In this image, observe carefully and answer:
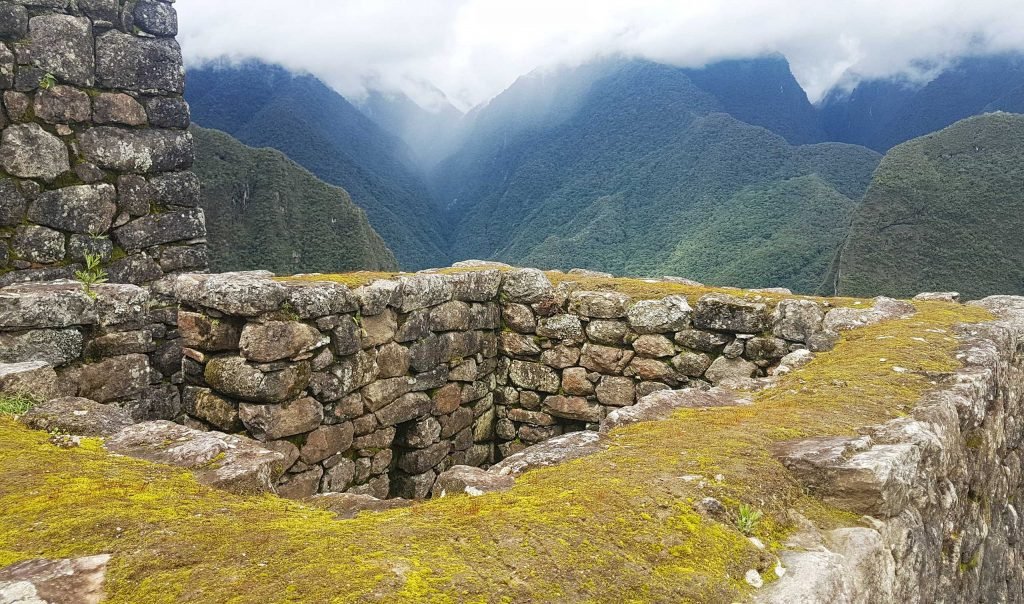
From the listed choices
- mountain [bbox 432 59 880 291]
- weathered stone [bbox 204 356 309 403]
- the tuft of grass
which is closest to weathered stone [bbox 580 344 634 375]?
weathered stone [bbox 204 356 309 403]

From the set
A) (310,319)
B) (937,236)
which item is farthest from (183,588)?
(937,236)

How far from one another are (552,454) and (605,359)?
469cm

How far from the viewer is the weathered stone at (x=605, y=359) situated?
28.5ft

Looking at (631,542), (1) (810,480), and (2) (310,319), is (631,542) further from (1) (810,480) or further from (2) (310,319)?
(2) (310,319)

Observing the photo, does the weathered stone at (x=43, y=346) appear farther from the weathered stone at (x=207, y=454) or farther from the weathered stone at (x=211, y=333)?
the weathered stone at (x=207, y=454)

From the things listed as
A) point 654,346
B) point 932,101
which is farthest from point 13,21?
point 932,101

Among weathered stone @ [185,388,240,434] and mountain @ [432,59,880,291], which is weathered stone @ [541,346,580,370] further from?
mountain @ [432,59,880,291]

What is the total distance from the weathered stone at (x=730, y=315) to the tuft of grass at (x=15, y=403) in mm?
7238

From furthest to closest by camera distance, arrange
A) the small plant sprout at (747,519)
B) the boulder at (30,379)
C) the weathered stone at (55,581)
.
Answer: the boulder at (30,379) → the small plant sprout at (747,519) → the weathered stone at (55,581)

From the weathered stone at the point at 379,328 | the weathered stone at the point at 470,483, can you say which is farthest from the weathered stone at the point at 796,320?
the weathered stone at the point at 470,483

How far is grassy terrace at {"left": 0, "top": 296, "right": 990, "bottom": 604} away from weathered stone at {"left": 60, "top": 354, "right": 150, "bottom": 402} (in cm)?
134

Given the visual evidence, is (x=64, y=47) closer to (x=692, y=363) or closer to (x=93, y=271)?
(x=93, y=271)

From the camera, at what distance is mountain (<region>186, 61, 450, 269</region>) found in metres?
92.4

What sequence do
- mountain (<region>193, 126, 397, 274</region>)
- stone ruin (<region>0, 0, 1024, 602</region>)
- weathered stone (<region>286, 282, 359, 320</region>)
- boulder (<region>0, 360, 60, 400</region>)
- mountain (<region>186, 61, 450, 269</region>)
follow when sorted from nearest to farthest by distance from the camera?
1. stone ruin (<region>0, 0, 1024, 602</region>)
2. boulder (<region>0, 360, 60, 400</region>)
3. weathered stone (<region>286, 282, 359, 320</region>)
4. mountain (<region>193, 126, 397, 274</region>)
5. mountain (<region>186, 61, 450, 269</region>)
